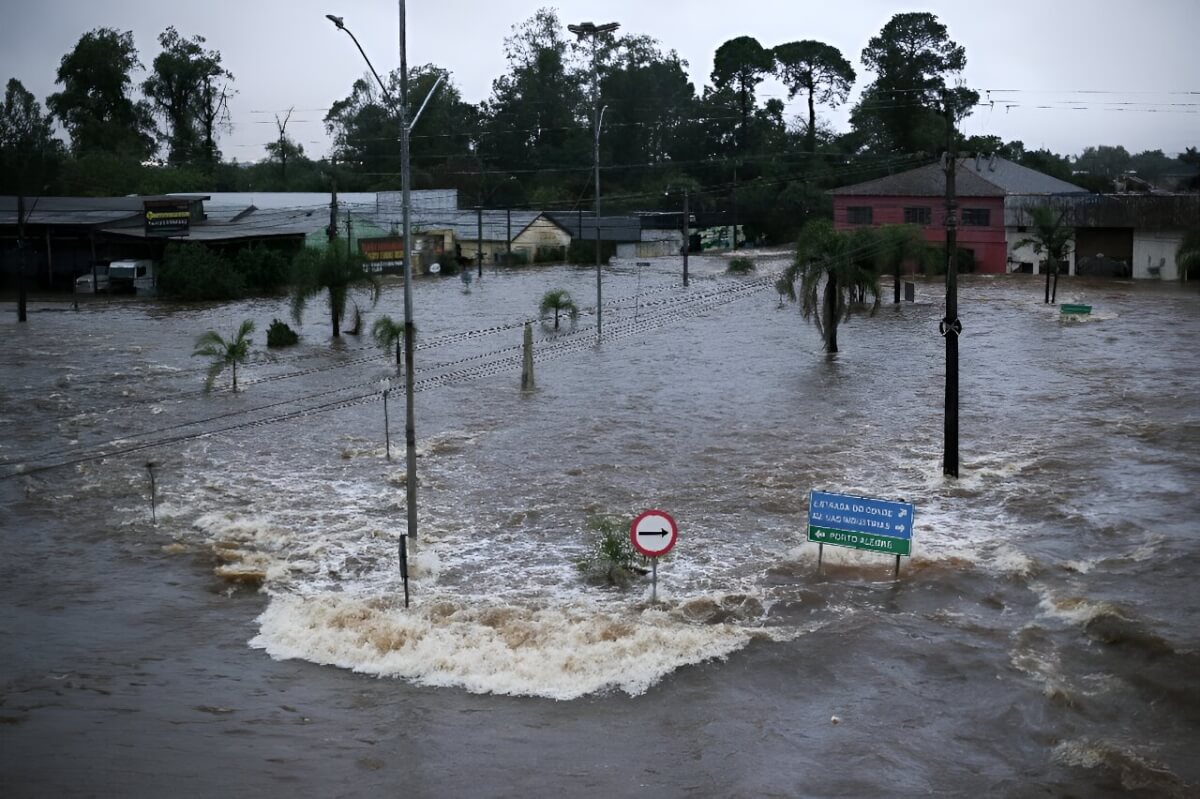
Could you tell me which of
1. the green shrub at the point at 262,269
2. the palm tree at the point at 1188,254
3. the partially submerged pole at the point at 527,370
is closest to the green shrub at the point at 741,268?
the palm tree at the point at 1188,254

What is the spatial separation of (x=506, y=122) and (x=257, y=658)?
257ft

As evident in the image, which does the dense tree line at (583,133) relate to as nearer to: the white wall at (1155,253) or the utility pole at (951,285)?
the white wall at (1155,253)

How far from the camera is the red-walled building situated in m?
57.3

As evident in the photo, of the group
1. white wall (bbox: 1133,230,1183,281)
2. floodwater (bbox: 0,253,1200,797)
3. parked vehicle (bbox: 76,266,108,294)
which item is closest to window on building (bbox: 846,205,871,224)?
white wall (bbox: 1133,230,1183,281)

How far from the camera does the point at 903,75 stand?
271 feet

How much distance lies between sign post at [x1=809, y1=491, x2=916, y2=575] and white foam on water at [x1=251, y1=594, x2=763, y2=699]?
7.06ft

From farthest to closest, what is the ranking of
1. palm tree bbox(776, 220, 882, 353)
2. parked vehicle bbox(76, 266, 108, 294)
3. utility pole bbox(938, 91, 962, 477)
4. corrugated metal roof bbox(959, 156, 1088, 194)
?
corrugated metal roof bbox(959, 156, 1088, 194) < parked vehicle bbox(76, 266, 108, 294) < palm tree bbox(776, 220, 882, 353) < utility pole bbox(938, 91, 962, 477)

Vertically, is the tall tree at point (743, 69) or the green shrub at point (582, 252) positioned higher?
the tall tree at point (743, 69)

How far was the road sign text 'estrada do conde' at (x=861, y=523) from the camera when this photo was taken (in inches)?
634

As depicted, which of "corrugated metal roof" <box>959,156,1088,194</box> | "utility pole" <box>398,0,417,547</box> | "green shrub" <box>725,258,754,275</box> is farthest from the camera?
"corrugated metal roof" <box>959,156,1088,194</box>

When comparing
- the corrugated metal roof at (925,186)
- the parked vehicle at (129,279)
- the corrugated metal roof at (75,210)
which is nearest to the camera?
the parked vehicle at (129,279)

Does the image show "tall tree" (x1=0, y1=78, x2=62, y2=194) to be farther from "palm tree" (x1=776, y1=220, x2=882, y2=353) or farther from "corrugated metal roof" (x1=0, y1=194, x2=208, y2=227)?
"palm tree" (x1=776, y1=220, x2=882, y2=353)

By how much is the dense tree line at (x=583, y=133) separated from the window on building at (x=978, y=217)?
14.1 metres

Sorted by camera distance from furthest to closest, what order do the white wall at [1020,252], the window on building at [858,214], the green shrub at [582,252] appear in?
the green shrub at [582,252], the window on building at [858,214], the white wall at [1020,252]
